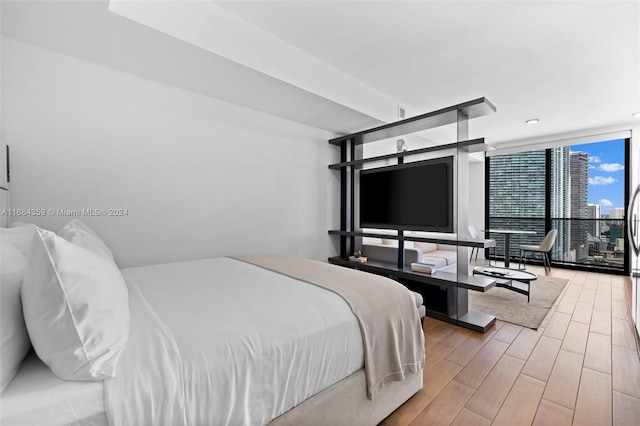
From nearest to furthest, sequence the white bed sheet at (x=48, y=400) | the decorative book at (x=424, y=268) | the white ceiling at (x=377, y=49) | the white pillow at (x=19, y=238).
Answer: the white bed sheet at (x=48, y=400)
the white pillow at (x=19, y=238)
the white ceiling at (x=377, y=49)
the decorative book at (x=424, y=268)

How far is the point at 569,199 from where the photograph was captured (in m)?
5.77

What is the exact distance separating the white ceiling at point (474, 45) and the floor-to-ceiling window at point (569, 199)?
188cm

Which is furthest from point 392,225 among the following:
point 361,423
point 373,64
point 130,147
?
point 130,147

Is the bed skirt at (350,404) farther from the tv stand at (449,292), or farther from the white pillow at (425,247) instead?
the white pillow at (425,247)

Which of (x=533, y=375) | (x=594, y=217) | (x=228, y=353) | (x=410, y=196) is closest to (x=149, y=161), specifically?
(x=228, y=353)

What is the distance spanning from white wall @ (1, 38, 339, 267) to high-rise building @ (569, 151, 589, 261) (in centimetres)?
543

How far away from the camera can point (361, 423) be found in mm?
1423

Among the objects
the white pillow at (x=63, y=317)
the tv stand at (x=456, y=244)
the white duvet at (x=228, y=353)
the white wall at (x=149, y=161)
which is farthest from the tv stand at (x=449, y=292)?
the white pillow at (x=63, y=317)

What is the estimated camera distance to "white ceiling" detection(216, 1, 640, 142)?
6.93 feet

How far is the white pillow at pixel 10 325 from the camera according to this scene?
30.0 inches

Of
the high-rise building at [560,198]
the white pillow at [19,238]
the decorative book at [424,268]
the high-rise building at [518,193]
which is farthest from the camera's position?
the high-rise building at [518,193]

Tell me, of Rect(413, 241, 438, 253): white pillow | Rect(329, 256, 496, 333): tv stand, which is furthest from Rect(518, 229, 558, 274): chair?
Rect(329, 256, 496, 333): tv stand

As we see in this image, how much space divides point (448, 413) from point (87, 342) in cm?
175

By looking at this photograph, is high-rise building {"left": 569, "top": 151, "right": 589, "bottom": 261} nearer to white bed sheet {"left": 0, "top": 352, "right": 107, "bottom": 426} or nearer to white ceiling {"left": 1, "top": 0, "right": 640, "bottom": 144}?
white ceiling {"left": 1, "top": 0, "right": 640, "bottom": 144}
